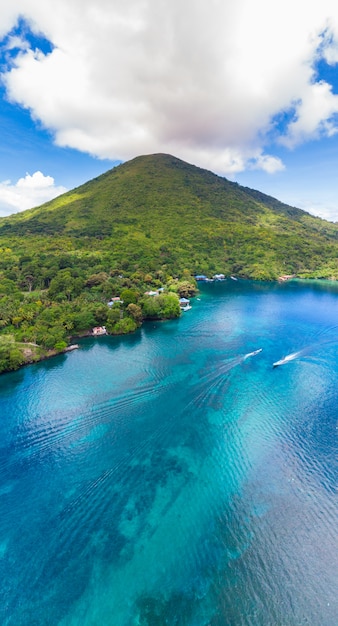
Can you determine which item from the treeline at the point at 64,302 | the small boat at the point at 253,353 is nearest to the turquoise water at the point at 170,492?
the small boat at the point at 253,353

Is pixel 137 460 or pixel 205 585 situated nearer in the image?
pixel 205 585

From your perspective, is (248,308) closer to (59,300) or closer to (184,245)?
(59,300)

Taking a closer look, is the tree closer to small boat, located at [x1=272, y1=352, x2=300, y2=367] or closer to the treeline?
the treeline

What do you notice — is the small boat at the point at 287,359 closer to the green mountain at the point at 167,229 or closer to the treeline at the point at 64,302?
the treeline at the point at 64,302

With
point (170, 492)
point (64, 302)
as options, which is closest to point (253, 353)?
point (170, 492)

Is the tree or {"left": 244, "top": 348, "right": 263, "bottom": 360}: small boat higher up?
the tree

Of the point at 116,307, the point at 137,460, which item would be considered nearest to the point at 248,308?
the point at 116,307


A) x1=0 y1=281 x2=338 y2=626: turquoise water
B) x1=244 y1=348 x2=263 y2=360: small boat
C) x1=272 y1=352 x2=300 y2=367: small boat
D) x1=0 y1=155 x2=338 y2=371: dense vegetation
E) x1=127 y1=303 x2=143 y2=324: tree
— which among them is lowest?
x1=0 y1=281 x2=338 y2=626: turquoise water

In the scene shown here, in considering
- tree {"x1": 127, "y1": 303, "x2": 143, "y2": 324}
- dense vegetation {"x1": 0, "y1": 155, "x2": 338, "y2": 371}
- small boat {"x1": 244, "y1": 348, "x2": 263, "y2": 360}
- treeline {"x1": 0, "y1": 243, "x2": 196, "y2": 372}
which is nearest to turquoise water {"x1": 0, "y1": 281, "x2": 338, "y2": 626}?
small boat {"x1": 244, "y1": 348, "x2": 263, "y2": 360}
